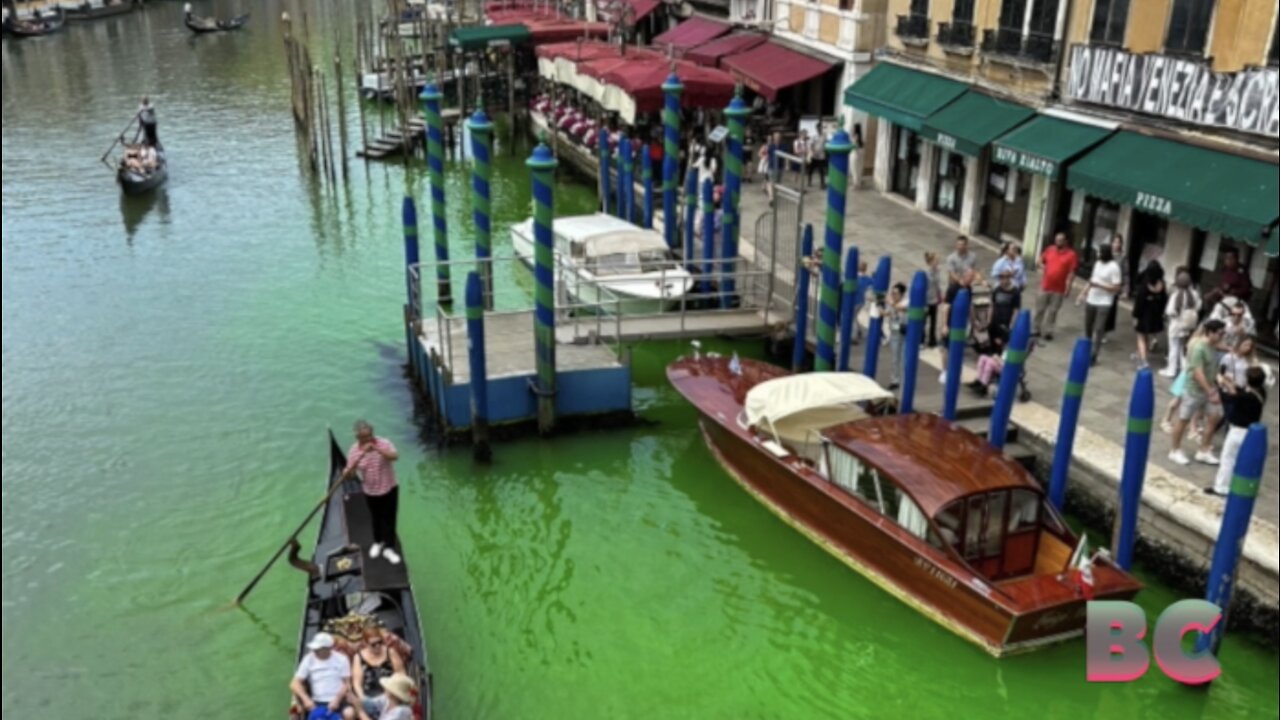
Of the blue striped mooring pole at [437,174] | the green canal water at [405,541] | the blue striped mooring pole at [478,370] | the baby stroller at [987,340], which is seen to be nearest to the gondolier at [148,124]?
the green canal water at [405,541]

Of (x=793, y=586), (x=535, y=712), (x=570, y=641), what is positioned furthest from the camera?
(x=793, y=586)

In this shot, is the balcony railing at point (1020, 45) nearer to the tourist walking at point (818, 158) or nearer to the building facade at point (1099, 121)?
the building facade at point (1099, 121)

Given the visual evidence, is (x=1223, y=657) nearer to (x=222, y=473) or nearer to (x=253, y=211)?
(x=222, y=473)

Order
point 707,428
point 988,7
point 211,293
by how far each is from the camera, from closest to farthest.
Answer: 1. point 707,428
2. point 988,7
3. point 211,293

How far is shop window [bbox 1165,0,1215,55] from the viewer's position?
1425 centimetres

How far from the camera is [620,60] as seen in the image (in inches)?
1131

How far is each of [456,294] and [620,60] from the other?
440 inches

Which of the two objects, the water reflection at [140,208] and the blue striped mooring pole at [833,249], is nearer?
the blue striped mooring pole at [833,249]

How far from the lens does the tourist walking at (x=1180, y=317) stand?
13039 mm

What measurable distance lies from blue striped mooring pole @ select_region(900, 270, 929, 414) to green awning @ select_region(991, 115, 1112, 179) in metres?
5.07

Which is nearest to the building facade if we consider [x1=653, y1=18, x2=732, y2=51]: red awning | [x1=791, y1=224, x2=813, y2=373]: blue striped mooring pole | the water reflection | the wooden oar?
[x1=791, y1=224, x2=813, y2=373]: blue striped mooring pole

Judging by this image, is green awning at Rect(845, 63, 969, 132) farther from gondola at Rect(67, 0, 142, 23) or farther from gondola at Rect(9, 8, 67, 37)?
gondola at Rect(67, 0, 142, 23)

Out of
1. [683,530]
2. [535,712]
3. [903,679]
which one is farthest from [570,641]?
[903,679]

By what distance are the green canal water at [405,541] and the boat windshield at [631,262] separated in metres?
1.77
